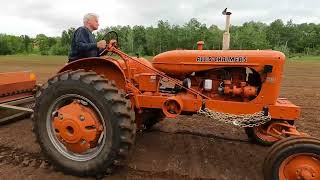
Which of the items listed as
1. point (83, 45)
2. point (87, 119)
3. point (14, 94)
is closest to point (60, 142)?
point (87, 119)

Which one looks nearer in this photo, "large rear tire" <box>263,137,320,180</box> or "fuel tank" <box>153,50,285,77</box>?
"large rear tire" <box>263,137,320,180</box>

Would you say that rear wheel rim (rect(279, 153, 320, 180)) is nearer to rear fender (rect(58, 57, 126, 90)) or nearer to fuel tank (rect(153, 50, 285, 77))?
fuel tank (rect(153, 50, 285, 77))

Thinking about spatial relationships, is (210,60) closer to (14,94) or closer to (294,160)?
(294,160)

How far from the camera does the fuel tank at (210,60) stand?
3.88 metres

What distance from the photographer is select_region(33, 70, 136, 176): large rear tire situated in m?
3.73

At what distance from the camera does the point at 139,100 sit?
13.8 feet

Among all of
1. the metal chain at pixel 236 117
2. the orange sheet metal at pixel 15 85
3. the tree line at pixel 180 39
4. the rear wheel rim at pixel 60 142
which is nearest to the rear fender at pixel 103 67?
the rear wheel rim at pixel 60 142

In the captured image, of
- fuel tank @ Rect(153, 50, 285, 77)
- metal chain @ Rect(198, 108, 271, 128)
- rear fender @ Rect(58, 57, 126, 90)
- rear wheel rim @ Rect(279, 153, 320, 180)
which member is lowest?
rear wheel rim @ Rect(279, 153, 320, 180)

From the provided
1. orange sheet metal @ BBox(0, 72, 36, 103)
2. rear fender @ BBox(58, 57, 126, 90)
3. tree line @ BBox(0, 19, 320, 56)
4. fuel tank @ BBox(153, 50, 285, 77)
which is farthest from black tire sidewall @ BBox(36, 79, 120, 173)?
tree line @ BBox(0, 19, 320, 56)

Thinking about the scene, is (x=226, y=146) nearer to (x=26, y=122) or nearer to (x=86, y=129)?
(x=86, y=129)

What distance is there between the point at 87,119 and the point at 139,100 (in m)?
0.72

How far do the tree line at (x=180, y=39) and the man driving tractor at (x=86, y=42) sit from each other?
3337cm

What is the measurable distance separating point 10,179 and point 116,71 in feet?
6.06

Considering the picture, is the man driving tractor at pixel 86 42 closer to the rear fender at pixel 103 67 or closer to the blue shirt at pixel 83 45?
the blue shirt at pixel 83 45
